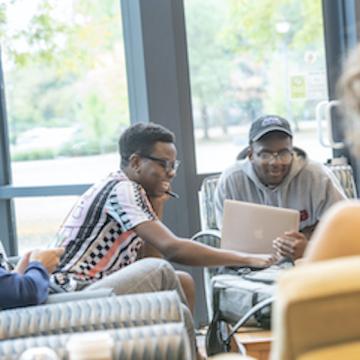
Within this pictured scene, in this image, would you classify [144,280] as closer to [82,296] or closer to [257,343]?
[82,296]

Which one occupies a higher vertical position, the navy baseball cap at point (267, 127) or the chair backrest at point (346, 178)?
the navy baseball cap at point (267, 127)

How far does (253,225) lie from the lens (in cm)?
289

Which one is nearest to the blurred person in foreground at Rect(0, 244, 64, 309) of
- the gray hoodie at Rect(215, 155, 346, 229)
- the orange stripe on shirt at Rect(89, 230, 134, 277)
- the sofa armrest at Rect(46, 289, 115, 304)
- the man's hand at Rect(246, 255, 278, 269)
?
the sofa armrest at Rect(46, 289, 115, 304)

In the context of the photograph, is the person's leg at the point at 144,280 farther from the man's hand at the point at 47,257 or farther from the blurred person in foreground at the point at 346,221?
the blurred person in foreground at the point at 346,221

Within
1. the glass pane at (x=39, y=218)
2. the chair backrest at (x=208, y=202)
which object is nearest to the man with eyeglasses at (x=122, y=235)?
the chair backrest at (x=208, y=202)

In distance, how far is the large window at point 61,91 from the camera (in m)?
3.73

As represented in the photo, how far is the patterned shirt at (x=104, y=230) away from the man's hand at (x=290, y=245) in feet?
1.80

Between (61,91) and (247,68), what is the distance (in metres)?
1.08

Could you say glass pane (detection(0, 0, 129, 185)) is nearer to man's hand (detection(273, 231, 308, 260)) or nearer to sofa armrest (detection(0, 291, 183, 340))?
man's hand (detection(273, 231, 308, 260))

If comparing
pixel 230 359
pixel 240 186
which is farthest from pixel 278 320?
pixel 240 186

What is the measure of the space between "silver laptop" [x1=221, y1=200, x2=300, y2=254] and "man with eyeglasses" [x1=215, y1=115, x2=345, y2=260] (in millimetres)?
Answer: 209

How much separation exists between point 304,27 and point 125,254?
1901 millimetres

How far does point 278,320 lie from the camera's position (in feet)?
3.18

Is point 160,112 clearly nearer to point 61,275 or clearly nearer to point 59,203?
point 59,203
